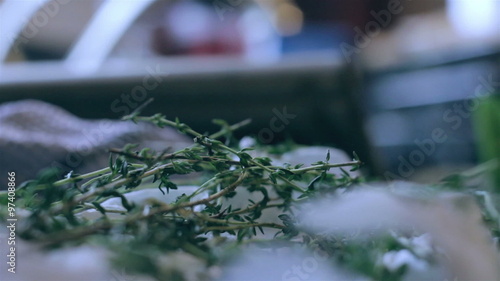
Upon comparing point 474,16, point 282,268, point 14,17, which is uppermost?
point 474,16

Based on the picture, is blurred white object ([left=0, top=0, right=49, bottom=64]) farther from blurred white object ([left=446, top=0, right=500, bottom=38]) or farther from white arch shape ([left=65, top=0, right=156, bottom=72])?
blurred white object ([left=446, top=0, right=500, bottom=38])

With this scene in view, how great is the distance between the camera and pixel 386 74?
12.0 ft

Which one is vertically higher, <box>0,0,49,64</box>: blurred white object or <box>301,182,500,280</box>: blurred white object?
<box>0,0,49,64</box>: blurred white object

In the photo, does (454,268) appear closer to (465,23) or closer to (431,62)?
(431,62)

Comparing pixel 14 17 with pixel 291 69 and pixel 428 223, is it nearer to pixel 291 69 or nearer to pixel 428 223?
pixel 291 69

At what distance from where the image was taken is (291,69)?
131cm

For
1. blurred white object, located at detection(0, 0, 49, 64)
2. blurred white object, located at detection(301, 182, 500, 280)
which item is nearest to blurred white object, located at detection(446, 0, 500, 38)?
blurred white object, located at detection(0, 0, 49, 64)

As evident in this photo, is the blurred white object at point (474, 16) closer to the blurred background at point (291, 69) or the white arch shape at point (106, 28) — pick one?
the blurred background at point (291, 69)

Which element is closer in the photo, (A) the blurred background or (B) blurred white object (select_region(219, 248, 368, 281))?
(B) blurred white object (select_region(219, 248, 368, 281))

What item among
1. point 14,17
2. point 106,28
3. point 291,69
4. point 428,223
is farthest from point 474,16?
point 428,223

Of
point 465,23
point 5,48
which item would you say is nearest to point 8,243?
point 5,48

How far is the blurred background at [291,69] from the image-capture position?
1239 mm

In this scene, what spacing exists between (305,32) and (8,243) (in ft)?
16.3

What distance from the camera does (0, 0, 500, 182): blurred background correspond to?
1239 millimetres
